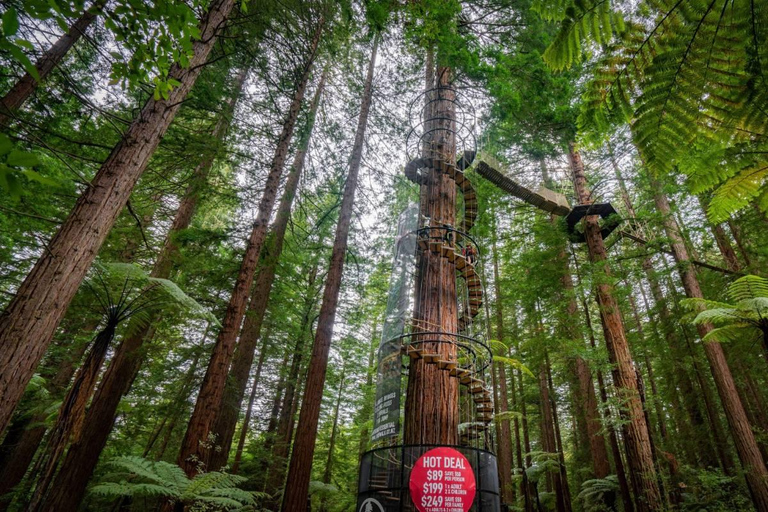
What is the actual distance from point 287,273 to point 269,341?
5228 mm

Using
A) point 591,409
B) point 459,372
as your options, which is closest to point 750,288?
point 459,372

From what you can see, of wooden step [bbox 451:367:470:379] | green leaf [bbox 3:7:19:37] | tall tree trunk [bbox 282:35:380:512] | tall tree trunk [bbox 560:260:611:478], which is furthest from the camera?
tall tree trunk [bbox 560:260:611:478]

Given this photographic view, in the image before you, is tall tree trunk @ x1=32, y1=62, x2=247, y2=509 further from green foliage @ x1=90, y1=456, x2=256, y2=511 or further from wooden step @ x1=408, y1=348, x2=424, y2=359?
wooden step @ x1=408, y1=348, x2=424, y2=359

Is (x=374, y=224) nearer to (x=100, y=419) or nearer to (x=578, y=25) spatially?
(x=100, y=419)

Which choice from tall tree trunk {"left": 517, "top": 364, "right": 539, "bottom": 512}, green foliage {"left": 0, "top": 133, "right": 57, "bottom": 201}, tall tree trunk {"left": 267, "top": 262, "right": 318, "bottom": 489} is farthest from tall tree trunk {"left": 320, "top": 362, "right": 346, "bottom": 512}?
green foliage {"left": 0, "top": 133, "right": 57, "bottom": 201}

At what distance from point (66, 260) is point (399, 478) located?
15.9 ft

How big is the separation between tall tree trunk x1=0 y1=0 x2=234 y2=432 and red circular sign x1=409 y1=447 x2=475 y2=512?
431 centimetres

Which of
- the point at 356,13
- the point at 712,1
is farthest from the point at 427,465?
the point at 356,13

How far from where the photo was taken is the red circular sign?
4.66 metres

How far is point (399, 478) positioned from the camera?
5195mm

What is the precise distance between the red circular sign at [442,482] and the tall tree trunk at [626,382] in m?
4.47

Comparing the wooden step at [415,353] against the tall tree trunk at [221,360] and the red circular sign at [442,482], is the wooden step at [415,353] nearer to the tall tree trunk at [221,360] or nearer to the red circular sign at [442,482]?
the red circular sign at [442,482]

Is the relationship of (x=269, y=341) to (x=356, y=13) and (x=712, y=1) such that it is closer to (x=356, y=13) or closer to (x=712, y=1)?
(x=356, y=13)

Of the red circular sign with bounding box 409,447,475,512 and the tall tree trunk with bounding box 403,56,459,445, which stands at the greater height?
the tall tree trunk with bounding box 403,56,459,445
